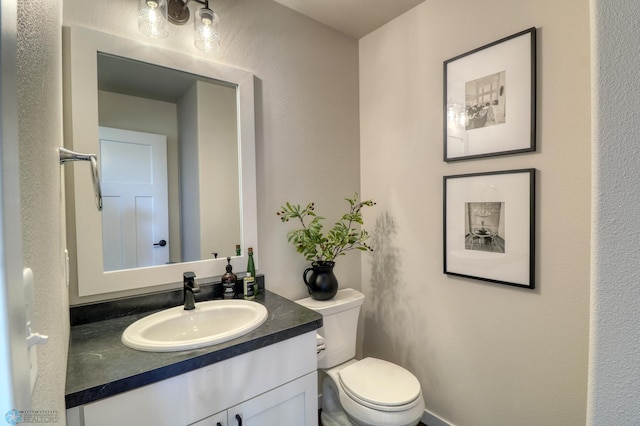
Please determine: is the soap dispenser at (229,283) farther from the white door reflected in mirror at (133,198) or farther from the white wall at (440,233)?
the white wall at (440,233)

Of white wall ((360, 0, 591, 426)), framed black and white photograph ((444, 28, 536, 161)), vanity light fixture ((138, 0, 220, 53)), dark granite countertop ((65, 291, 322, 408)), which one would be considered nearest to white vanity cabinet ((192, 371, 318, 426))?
dark granite countertop ((65, 291, 322, 408))

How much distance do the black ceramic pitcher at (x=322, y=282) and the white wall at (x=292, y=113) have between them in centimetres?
14

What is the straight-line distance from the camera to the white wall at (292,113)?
1659 mm

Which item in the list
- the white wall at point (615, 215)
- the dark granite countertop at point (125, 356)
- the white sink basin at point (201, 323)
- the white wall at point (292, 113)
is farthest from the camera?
the white wall at point (292, 113)

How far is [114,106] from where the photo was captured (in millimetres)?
1290

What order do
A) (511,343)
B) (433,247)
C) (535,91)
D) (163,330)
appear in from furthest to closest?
(433,247), (511,343), (535,91), (163,330)

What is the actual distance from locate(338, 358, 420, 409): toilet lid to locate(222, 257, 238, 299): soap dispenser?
0.71 m

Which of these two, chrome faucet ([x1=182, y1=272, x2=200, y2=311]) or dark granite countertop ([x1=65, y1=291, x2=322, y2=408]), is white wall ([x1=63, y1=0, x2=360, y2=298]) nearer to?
chrome faucet ([x1=182, y1=272, x2=200, y2=311])

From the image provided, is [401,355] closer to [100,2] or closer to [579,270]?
[579,270]

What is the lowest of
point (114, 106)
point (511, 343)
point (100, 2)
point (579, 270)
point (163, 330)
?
point (511, 343)

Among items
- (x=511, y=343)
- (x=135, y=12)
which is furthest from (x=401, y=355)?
(x=135, y=12)

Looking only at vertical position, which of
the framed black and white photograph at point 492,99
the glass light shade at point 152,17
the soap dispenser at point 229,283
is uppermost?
the glass light shade at point 152,17

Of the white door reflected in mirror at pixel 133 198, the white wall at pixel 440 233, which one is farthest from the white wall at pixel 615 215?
the white door reflected in mirror at pixel 133 198

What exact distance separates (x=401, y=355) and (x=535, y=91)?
1.64 metres
